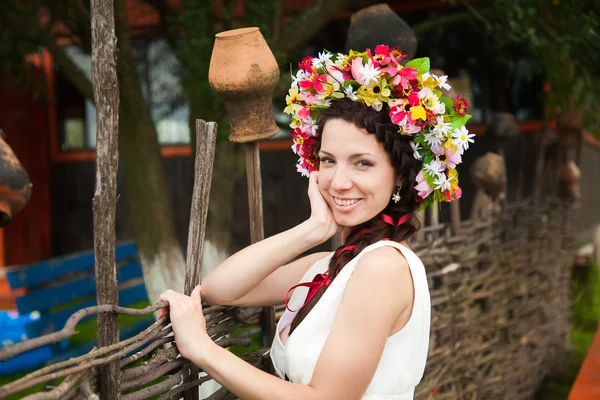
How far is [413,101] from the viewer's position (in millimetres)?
1941

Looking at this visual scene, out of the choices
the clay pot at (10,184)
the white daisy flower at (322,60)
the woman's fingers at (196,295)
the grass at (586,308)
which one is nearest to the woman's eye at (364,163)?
the white daisy flower at (322,60)

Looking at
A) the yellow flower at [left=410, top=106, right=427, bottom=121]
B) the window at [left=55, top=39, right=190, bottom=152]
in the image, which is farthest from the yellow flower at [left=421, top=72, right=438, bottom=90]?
the window at [left=55, top=39, right=190, bottom=152]

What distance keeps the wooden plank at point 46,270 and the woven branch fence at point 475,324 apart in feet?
4.42

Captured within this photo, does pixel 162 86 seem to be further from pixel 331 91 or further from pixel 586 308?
pixel 331 91

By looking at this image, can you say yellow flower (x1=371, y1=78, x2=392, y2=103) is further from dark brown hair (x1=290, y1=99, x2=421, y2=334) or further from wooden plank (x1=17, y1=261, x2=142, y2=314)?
wooden plank (x1=17, y1=261, x2=142, y2=314)

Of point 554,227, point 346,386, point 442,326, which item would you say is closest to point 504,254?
point 442,326

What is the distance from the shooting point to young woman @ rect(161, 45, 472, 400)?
172cm

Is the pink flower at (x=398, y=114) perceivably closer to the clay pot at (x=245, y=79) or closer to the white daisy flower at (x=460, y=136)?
the white daisy flower at (x=460, y=136)

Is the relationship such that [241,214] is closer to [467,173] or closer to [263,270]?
[467,173]

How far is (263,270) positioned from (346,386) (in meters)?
0.47

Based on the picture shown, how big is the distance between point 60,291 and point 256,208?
142 inches

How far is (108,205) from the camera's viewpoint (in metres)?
1.64

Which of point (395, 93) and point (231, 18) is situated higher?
point (231, 18)

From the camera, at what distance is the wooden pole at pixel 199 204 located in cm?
203
